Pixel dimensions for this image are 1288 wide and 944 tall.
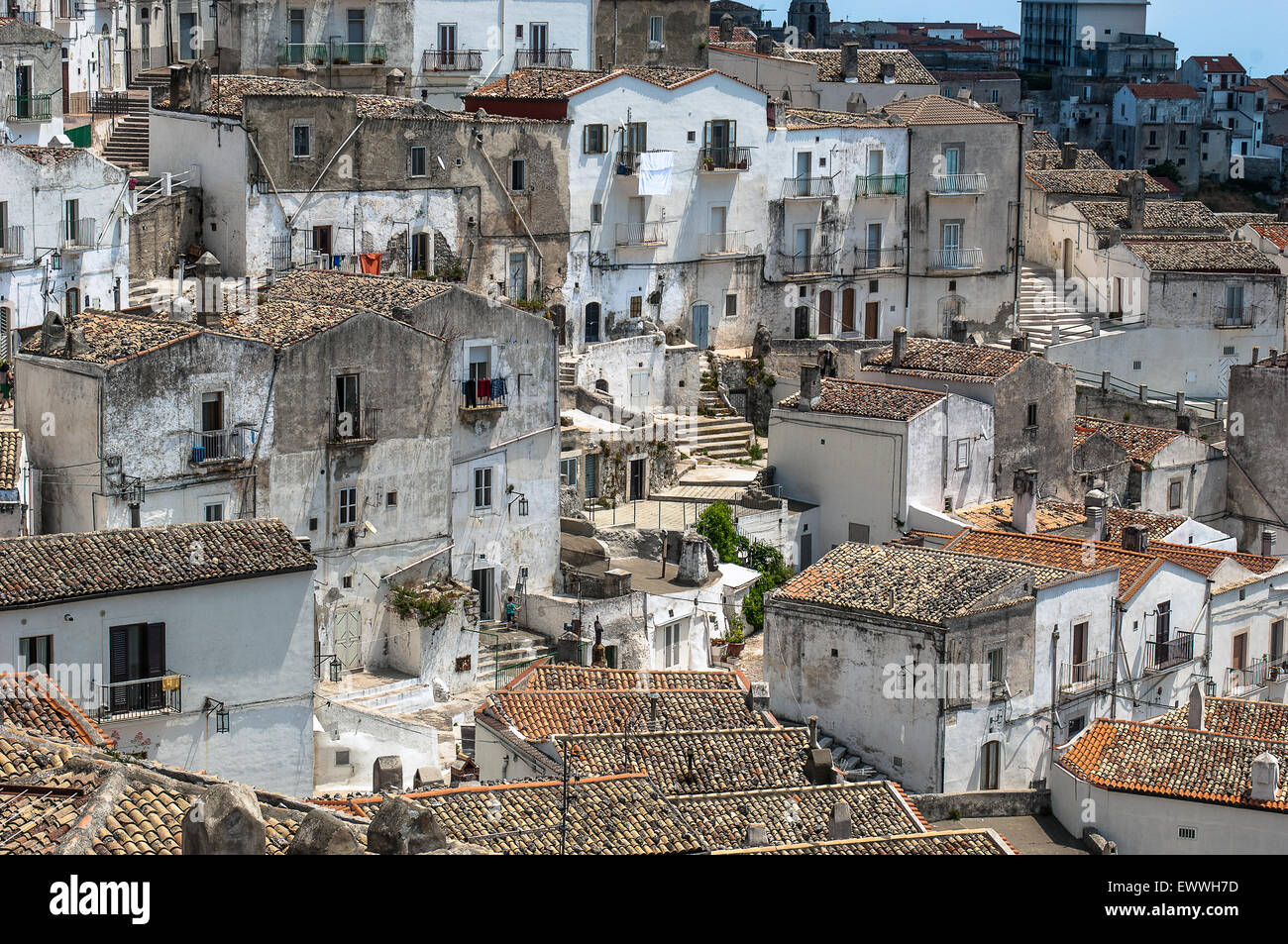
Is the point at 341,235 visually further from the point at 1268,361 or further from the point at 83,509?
the point at 1268,361

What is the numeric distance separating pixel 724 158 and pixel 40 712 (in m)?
39.8

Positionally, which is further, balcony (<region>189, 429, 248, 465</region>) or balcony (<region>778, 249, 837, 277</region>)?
balcony (<region>778, 249, 837, 277</region>)

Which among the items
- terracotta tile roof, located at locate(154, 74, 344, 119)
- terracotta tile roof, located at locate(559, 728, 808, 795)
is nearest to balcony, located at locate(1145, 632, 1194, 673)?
terracotta tile roof, located at locate(559, 728, 808, 795)

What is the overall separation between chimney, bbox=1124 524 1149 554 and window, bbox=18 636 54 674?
22375 mm

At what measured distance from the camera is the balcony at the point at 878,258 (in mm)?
64812

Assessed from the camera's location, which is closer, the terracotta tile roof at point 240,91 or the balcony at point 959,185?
the terracotta tile roof at point 240,91

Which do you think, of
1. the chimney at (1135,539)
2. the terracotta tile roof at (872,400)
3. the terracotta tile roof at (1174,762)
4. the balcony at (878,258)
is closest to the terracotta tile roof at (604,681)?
the terracotta tile roof at (1174,762)

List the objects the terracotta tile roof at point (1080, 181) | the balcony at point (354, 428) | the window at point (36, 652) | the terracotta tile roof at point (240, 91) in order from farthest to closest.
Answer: the terracotta tile roof at point (1080, 181) → the terracotta tile roof at point (240, 91) → the balcony at point (354, 428) → the window at point (36, 652)

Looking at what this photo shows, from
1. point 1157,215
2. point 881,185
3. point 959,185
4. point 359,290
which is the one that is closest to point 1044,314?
point 959,185

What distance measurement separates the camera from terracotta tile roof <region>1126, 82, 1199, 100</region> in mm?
124188

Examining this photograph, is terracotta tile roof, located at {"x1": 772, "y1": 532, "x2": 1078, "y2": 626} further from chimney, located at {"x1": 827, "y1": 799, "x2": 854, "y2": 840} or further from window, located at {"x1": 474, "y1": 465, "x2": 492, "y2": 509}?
chimney, located at {"x1": 827, "y1": 799, "x2": 854, "y2": 840}

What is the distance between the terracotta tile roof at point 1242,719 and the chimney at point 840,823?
9.03m

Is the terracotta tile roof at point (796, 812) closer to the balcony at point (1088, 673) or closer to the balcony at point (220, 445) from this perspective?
the balcony at point (1088, 673)

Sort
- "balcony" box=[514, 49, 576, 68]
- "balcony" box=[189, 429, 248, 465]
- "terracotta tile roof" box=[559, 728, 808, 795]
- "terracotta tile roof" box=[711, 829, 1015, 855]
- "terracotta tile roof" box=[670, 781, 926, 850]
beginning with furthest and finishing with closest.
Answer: "balcony" box=[514, 49, 576, 68] → "balcony" box=[189, 429, 248, 465] → "terracotta tile roof" box=[559, 728, 808, 795] → "terracotta tile roof" box=[670, 781, 926, 850] → "terracotta tile roof" box=[711, 829, 1015, 855]
